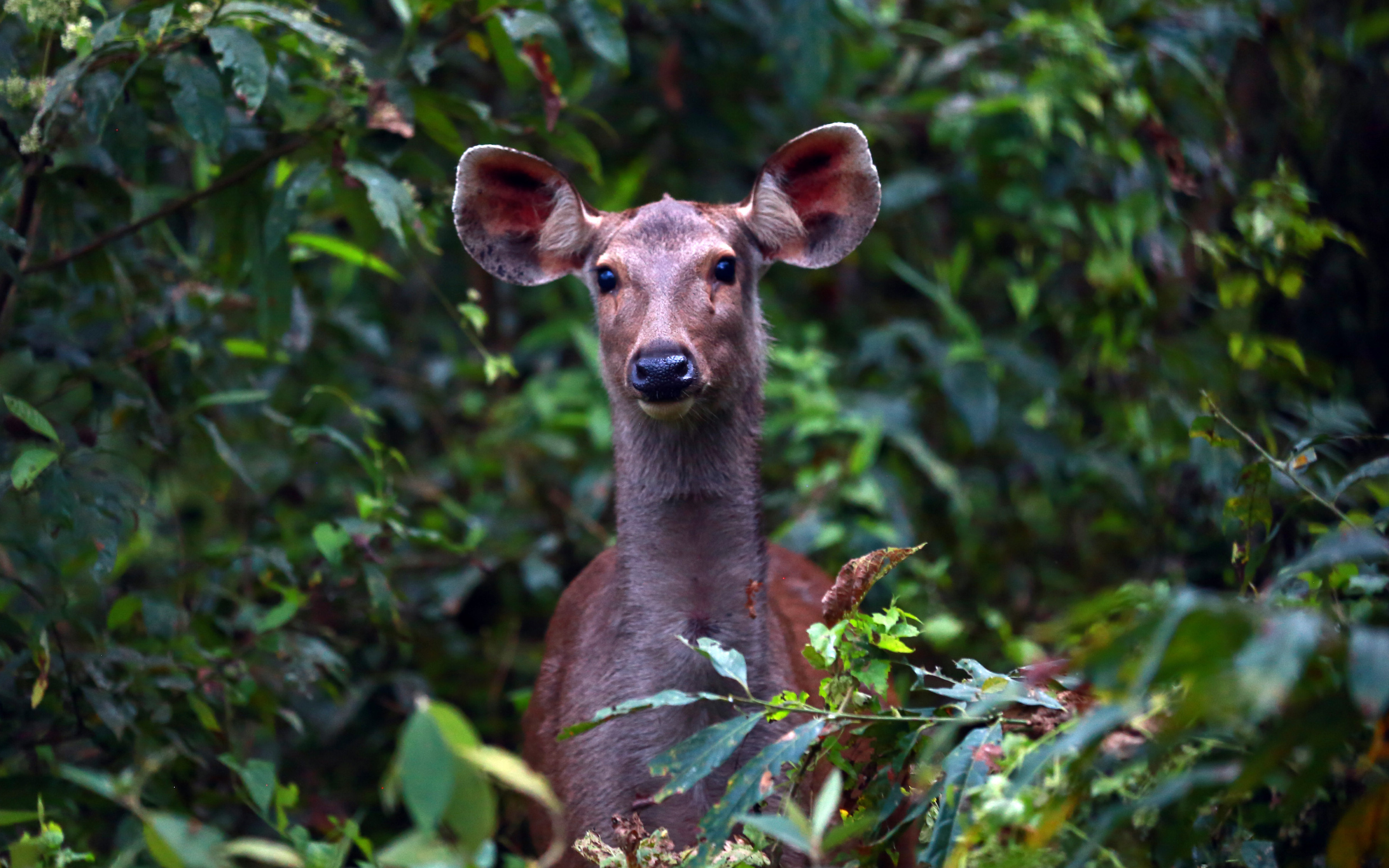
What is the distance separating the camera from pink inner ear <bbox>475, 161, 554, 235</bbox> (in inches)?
182

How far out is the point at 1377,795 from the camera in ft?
6.81

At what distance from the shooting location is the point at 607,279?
176 inches

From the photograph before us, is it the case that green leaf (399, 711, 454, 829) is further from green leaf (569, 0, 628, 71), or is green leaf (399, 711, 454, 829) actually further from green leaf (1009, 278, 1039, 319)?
green leaf (1009, 278, 1039, 319)

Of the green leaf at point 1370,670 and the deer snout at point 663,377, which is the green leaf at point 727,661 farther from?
the green leaf at point 1370,670

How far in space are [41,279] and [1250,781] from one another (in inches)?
Answer: 182

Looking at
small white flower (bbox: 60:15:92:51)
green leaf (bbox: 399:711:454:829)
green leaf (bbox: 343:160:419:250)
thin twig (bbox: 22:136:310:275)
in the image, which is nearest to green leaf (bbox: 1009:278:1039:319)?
green leaf (bbox: 343:160:419:250)

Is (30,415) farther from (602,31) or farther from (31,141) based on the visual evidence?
(602,31)

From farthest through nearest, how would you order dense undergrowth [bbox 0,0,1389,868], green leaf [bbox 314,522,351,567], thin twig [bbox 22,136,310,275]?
green leaf [bbox 314,522,351,567], thin twig [bbox 22,136,310,275], dense undergrowth [bbox 0,0,1389,868]

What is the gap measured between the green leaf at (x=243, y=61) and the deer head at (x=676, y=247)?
834mm

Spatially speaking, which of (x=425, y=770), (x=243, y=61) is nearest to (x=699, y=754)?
(x=425, y=770)

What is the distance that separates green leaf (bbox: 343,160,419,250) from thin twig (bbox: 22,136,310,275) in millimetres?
340

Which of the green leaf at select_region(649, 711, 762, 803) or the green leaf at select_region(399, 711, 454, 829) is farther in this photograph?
the green leaf at select_region(649, 711, 762, 803)

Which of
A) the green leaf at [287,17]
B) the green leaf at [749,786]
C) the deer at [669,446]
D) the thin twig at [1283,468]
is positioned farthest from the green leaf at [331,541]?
the thin twig at [1283,468]

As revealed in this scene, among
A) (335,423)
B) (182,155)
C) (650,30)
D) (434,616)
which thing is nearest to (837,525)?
(434,616)
